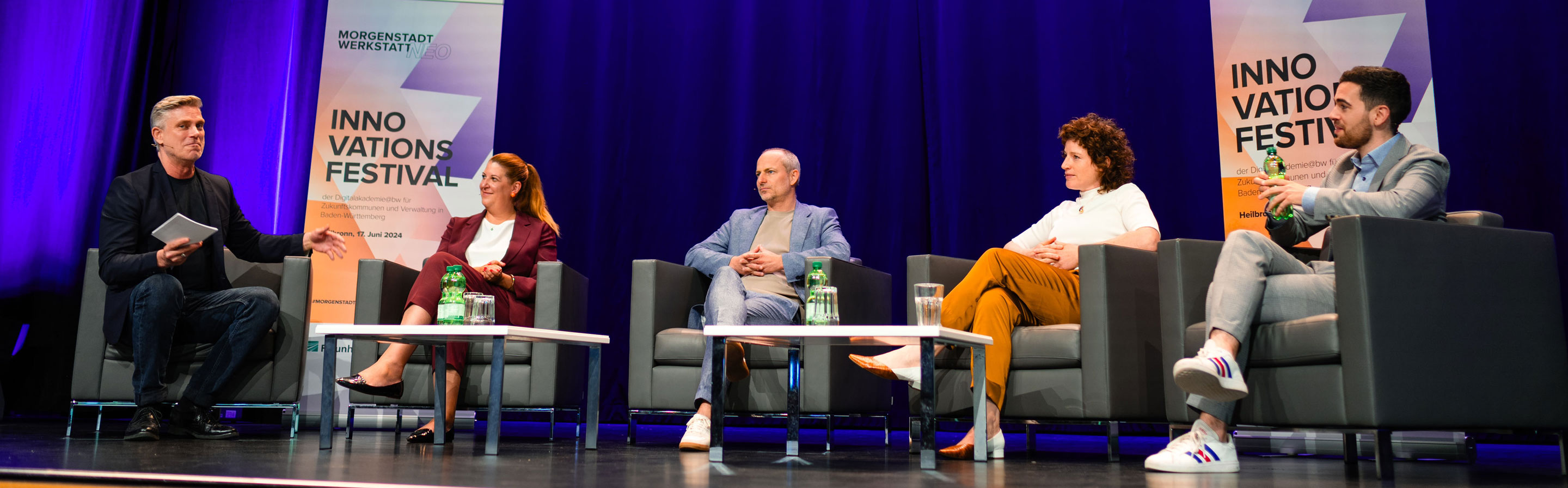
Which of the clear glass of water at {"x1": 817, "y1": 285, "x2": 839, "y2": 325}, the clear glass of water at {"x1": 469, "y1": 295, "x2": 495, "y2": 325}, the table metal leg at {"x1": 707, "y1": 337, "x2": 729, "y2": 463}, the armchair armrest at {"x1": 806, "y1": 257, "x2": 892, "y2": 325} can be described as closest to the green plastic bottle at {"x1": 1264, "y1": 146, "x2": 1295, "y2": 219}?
the clear glass of water at {"x1": 817, "y1": 285, "x2": 839, "y2": 325}

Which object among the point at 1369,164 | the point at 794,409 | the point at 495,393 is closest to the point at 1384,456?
the point at 1369,164

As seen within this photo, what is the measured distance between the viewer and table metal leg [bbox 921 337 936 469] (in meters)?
2.30

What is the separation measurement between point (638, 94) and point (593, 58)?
0.97 feet

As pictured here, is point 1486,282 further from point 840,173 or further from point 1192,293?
point 840,173

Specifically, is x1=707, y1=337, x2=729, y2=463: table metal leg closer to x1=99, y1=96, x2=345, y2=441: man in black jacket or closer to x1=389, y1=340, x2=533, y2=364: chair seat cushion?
x1=389, y1=340, x2=533, y2=364: chair seat cushion

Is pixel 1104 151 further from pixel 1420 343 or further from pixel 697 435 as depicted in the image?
pixel 697 435

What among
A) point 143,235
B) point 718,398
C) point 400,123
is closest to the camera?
point 718,398

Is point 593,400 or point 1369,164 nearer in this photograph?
point 1369,164

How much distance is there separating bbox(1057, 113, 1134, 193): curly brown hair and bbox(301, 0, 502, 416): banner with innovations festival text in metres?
2.81

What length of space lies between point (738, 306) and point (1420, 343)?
1.87m

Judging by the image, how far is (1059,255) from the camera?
123 inches

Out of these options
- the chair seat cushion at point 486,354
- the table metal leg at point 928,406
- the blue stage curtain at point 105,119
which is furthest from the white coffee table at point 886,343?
the blue stage curtain at point 105,119

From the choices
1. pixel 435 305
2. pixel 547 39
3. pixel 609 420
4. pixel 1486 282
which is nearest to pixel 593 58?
pixel 547 39

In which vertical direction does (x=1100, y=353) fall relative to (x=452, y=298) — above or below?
below
